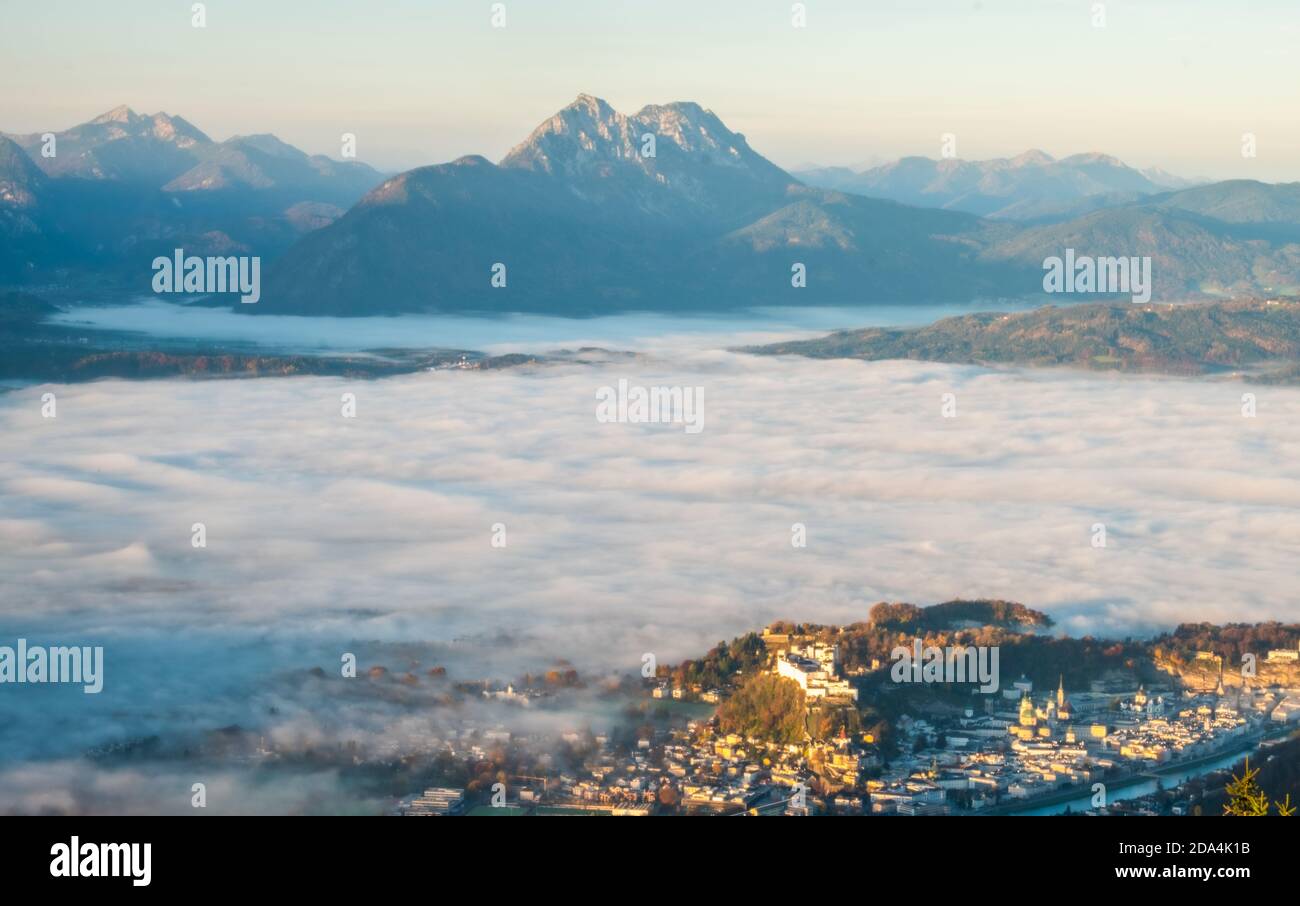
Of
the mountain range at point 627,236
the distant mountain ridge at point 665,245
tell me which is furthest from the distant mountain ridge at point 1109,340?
Result: the distant mountain ridge at point 665,245

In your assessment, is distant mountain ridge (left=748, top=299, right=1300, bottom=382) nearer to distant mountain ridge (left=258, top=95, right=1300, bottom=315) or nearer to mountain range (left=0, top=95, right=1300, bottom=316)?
mountain range (left=0, top=95, right=1300, bottom=316)

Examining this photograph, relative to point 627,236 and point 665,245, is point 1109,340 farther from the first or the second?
point 627,236

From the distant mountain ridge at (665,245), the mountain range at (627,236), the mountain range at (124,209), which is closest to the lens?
the distant mountain ridge at (665,245)

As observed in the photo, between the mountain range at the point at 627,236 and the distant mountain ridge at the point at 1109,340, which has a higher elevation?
the mountain range at the point at 627,236

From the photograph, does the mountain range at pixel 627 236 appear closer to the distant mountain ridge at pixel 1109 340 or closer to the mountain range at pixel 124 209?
the mountain range at pixel 124 209

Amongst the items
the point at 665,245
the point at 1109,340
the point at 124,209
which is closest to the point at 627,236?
the point at 665,245

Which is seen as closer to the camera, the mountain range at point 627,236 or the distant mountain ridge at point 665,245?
the distant mountain ridge at point 665,245
